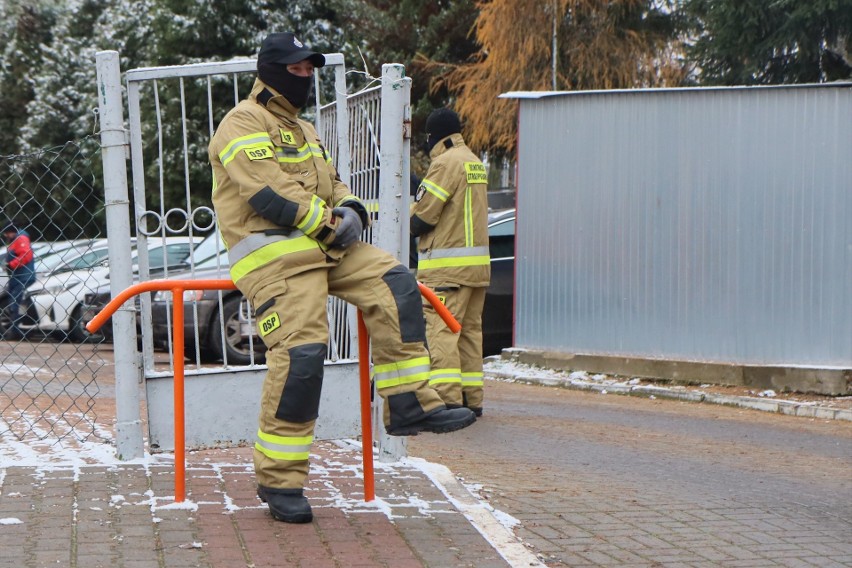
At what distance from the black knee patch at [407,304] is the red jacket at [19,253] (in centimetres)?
376

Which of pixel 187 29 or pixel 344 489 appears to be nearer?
pixel 344 489

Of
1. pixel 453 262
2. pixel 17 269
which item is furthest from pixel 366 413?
pixel 17 269

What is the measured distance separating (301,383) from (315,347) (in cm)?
15

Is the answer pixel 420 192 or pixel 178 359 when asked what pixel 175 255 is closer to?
pixel 420 192

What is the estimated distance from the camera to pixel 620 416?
9.25 meters

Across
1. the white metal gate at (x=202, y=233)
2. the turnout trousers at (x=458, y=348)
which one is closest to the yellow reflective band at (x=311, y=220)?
the white metal gate at (x=202, y=233)

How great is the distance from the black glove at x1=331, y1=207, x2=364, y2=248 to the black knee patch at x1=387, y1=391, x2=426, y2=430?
627 mm

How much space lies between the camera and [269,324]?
15.8 feet

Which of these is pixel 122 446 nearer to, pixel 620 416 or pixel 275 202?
pixel 275 202

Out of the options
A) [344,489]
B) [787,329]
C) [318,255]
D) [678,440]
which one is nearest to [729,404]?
[787,329]

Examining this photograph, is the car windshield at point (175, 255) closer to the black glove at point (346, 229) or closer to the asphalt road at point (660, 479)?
the asphalt road at point (660, 479)

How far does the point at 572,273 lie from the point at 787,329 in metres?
2.12

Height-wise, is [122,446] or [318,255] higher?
[318,255]

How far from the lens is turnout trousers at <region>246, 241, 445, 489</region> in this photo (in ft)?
15.6
